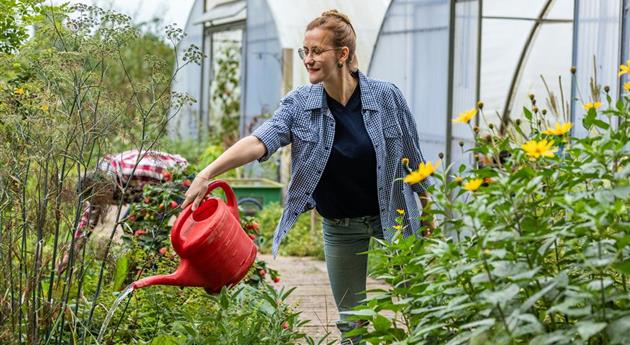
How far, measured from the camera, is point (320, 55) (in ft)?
12.6

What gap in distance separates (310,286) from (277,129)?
3.64 meters

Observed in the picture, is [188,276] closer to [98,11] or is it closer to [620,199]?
[98,11]

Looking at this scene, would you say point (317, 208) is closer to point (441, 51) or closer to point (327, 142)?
point (327, 142)

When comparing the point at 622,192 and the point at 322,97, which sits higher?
the point at 322,97

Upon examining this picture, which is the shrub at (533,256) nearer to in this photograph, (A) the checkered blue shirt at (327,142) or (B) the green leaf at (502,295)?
(B) the green leaf at (502,295)

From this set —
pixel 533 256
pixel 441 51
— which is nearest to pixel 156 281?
pixel 533 256

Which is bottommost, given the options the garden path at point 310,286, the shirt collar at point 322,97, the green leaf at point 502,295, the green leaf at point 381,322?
the garden path at point 310,286

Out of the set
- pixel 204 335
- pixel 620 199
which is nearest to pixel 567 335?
pixel 620 199

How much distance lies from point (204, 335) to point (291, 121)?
30.5 inches

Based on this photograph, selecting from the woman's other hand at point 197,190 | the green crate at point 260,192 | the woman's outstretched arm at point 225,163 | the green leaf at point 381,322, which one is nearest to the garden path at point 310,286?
the woman's outstretched arm at point 225,163

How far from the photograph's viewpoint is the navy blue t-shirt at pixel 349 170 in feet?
12.8

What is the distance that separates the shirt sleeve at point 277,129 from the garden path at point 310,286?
52.1 inches

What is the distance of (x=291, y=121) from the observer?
3.92 m

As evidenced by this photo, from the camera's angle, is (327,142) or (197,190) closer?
(197,190)
